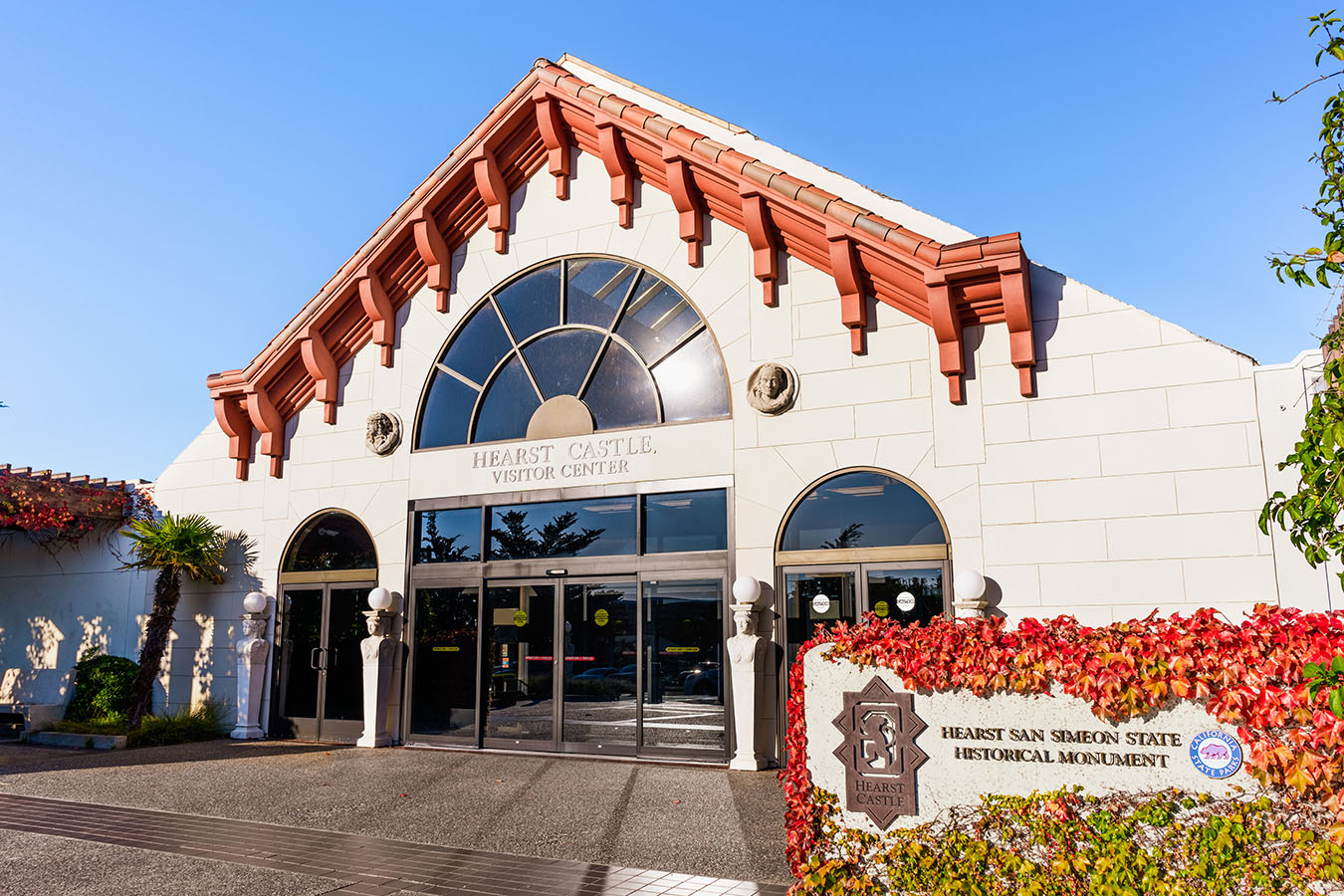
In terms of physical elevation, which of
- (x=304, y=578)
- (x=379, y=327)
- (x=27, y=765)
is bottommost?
(x=27, y=765)

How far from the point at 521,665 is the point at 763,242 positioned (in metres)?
6.42

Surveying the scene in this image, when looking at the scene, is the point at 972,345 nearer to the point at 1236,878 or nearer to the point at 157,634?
the point at 1236,878

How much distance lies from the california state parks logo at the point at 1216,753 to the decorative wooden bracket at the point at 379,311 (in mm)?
12211

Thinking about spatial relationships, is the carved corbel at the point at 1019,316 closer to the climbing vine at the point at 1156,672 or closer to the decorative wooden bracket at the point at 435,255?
the climbing vine at the point at 1156,672

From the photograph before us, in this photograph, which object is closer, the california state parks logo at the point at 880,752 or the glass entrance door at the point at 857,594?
the california state parks logo at the point at 880,752

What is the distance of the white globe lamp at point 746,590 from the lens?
11211 millimetres

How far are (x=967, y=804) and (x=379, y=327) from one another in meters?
11.6

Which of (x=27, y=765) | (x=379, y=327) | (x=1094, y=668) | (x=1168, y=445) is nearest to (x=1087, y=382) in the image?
(x=1168, y=445)

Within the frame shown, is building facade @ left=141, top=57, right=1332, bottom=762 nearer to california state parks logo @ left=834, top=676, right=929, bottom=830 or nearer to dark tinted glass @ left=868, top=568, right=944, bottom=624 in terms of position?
dark tinted glass @ left=868, top=568, right=944, bottom=624

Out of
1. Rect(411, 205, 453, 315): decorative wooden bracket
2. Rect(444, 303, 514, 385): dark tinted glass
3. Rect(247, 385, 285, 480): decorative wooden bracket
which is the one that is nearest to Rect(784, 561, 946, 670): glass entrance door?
Rect(444, 303, 514, 385): dark tinted glass

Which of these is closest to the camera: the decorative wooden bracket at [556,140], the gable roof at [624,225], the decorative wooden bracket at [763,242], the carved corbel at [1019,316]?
the carved corbel at [1019,316]

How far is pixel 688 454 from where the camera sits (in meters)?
12.3

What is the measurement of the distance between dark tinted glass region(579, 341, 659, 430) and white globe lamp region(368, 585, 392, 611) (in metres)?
3.90

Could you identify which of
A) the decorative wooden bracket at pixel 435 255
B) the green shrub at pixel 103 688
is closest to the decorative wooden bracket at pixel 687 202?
the decorative wooden bracket at pixel 435 255
